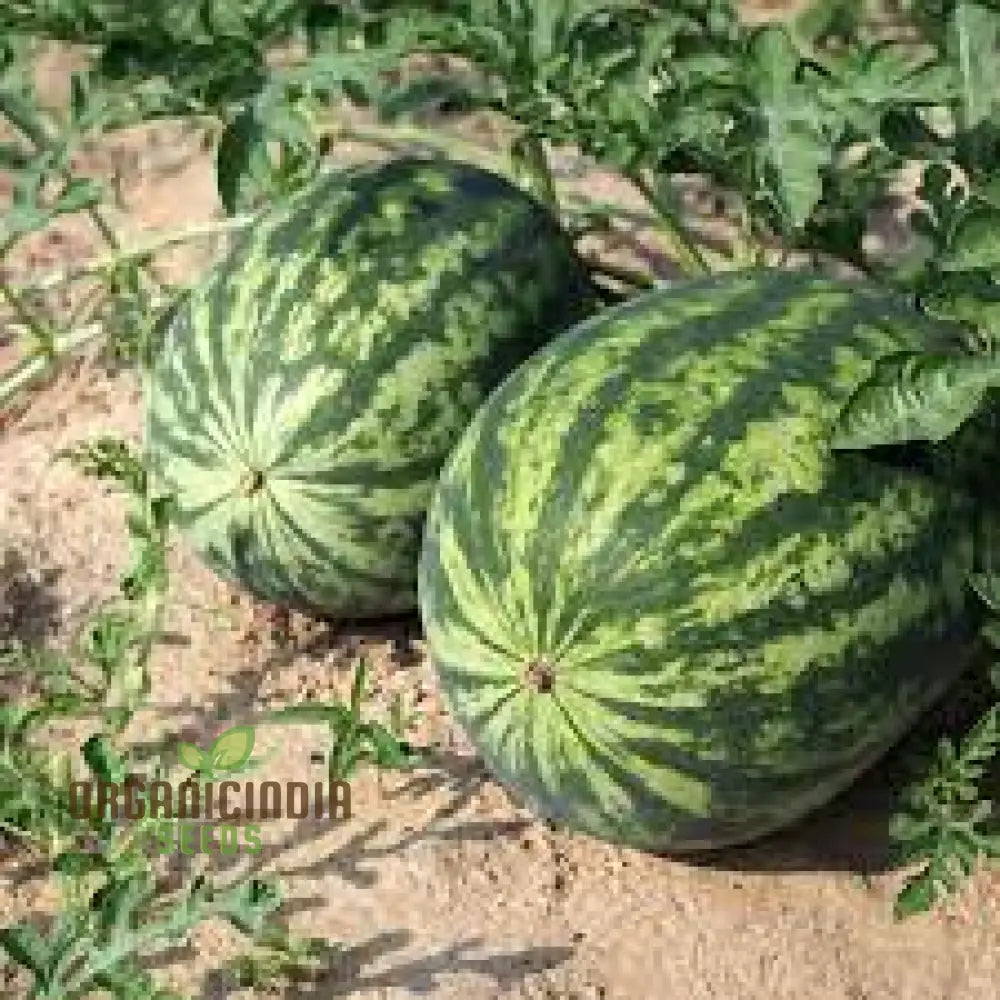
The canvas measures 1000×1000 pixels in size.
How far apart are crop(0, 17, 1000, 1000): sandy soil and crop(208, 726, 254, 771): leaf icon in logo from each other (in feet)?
0.11

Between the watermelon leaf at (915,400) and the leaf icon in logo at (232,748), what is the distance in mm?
1209

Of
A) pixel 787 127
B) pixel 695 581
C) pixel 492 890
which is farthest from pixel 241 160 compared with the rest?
pixel 492 890

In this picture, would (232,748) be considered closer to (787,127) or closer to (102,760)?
(102,760)

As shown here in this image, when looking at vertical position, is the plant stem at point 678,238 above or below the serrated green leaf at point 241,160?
below

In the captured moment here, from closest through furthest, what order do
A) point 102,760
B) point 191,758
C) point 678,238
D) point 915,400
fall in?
1. point 915,400
2. point 102,760
3. point 191,758
4. point 678,238

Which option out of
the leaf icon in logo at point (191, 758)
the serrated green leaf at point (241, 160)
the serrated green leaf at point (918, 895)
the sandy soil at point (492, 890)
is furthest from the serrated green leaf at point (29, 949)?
the serrated green leaf at point (918, 895)

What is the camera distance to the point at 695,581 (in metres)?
2.87

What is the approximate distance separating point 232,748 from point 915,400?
135cm

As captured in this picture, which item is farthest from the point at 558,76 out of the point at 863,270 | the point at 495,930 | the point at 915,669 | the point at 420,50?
the point at 495,930

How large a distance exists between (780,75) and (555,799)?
44.7 inches

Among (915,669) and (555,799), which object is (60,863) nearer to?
(555,799)

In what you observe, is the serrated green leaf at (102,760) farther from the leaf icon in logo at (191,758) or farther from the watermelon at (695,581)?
the watermelon at (695,581)

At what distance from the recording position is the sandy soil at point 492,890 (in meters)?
3.14

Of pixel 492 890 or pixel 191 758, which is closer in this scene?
pixel 492 890
